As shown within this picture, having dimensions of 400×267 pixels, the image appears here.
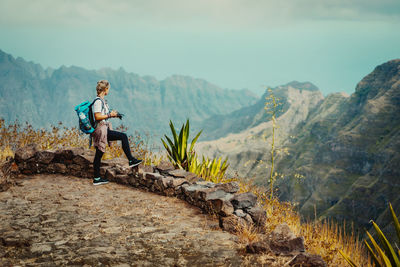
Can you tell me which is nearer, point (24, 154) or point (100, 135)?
point (100, 135)

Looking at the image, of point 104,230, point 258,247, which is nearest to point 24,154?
point 104,230

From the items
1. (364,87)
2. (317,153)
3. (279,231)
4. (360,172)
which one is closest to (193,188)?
(279,231)

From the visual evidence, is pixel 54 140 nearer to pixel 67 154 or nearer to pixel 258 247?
pixel 67 154

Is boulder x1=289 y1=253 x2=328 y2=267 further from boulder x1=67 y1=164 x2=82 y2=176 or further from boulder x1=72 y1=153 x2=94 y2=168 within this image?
boulder x1=67 y1=164 x2=82 y2=176

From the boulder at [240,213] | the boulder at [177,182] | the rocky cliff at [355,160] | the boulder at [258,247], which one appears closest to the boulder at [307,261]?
the boulder at [258,247]

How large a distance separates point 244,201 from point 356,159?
156 m

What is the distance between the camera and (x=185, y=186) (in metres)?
6.96

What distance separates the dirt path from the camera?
13.9 feet

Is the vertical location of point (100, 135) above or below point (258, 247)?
above

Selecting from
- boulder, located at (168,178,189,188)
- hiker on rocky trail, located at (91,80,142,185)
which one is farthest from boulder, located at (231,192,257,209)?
hiker on rocky trail, located at (91,80,142,185)

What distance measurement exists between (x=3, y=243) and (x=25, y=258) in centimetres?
67

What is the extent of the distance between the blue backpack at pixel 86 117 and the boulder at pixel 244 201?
10.7 ft

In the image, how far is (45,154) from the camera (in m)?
8.47

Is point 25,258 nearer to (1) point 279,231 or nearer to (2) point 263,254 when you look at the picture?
(2) point 263,254
